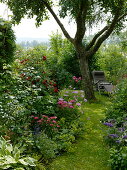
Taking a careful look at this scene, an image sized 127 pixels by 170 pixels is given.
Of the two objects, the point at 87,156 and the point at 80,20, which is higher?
the point at 80,20

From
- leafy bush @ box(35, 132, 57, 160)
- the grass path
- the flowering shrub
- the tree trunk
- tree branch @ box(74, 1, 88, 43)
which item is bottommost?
the grass path

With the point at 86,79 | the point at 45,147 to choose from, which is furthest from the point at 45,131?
the point at 86,79

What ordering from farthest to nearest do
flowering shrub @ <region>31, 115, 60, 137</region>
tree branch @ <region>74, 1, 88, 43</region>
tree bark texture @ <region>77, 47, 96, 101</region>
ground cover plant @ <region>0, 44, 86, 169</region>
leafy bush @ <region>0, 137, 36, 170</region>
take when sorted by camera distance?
tree bark texture @ <region>77, 47, 96, 101</region>
tree branch @ <region>74, 1, 88, 43</region>
flowering shrub @ <region>31, 115, 60, 137</region>
ground cover plant @ <region>0, 44, 86, 169</region>
leafy bush @ <region>0, 137, 36, 170</region>

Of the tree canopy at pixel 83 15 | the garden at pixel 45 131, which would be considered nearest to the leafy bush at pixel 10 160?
the garden at pixel 45 131

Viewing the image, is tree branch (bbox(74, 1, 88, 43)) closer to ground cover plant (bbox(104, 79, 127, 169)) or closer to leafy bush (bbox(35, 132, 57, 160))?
ground cover plant (bbox(104, 79, 127, 169))

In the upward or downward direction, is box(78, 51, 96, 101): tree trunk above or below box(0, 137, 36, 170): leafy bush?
above

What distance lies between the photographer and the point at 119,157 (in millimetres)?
3137

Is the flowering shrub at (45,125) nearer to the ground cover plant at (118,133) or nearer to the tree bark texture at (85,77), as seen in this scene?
the ground cover plant at (118,133)

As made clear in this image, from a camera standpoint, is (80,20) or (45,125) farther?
(80,20)

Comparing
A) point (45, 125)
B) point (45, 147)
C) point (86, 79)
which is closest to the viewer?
point (45, 147)

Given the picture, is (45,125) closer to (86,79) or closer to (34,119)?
(34,119)

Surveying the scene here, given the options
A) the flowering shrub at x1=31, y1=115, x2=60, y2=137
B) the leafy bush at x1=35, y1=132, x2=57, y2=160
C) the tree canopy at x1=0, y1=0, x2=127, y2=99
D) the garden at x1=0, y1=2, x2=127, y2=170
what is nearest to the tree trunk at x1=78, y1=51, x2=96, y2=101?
the tree canopy at x1=0, y1=0, x2=127, y2=99

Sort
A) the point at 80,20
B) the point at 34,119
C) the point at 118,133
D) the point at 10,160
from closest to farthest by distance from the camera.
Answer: the point at 10,160, the point at 118,133, the point at 34,119, the point at 80,20

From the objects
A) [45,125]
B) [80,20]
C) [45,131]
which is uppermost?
[80,20]
